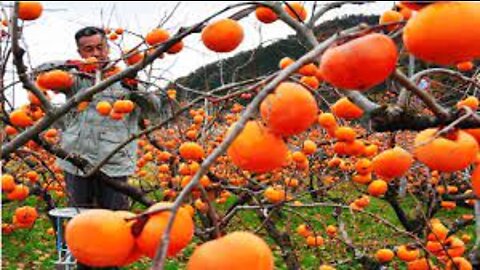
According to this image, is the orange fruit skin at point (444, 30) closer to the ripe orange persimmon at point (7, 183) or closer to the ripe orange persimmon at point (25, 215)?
the ripe orange persimmon at point (7, 183)

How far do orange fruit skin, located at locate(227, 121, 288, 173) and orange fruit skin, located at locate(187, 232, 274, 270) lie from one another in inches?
8.8

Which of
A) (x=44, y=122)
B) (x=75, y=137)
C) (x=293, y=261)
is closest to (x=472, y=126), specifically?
(x=44, y=122)

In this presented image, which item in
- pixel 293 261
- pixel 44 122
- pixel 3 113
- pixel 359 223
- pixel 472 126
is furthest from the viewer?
pixel 359 223

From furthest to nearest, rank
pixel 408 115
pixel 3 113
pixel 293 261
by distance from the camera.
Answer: pixel 293 261 < pixel 3 113 < pixel 408 115

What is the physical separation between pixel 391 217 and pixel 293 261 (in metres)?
6.84

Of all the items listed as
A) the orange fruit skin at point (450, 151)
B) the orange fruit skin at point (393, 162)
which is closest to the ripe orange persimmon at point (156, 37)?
the orange fruit skin at point (393, 162)

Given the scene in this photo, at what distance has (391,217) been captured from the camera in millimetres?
10531

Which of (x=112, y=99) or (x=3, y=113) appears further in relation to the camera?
(x=112, y=99)

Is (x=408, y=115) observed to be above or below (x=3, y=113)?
above

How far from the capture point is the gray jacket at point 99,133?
413 cm

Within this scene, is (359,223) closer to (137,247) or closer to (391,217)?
(391,217)

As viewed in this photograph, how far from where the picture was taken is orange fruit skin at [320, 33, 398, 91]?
1043 millimetres

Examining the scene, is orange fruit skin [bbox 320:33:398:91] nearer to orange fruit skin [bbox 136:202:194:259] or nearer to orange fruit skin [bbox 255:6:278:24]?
orange fruit skin [bbox 136:202:194:259]

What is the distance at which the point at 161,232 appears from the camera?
98 cm
